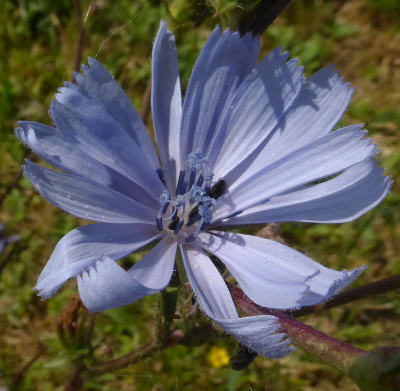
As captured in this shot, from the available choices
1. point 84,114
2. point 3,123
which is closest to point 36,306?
point 3,123

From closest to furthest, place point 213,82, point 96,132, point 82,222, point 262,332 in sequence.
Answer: point 262,332 → point 96,132 → point 213,82 → point 82,222

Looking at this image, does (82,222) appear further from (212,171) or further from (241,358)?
(241,358)

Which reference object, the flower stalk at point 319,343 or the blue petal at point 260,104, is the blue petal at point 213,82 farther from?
the flower stalk at point 319,343

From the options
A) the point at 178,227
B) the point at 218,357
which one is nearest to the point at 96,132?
the point at 178,227

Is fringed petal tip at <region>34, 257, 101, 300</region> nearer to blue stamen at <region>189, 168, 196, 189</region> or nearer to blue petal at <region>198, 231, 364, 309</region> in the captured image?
blue petal at <region>198, 231, 364, 309</region>

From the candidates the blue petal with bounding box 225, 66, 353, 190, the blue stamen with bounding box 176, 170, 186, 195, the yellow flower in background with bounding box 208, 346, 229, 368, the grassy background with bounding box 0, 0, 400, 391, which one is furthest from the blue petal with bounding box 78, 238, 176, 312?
the yellow flower in background with bounding box 208, 346, 229, 368

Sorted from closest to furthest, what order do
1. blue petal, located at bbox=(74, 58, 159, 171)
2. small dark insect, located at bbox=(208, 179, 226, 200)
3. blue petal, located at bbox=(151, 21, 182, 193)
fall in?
1. blue petal, located at bbox=(74, 58, 159, 171)
2. blue petal, located at bbox=(151, 21, 182, 193)
3. small dark insect, located at bbox=(208, 179, 226, 200)

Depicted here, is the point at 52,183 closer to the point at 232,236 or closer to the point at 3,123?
the point at 232,236
